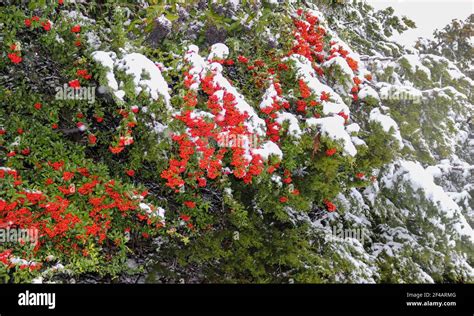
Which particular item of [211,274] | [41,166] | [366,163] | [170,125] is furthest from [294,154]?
[41,166]

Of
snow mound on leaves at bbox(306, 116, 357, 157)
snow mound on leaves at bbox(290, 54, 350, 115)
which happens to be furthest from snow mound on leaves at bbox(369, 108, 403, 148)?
snow mound on leaves at bbox(306, 116, 357, 157)

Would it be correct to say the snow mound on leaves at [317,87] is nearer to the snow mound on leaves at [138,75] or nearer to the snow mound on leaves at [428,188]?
the snow mound on leaves at [428,188]

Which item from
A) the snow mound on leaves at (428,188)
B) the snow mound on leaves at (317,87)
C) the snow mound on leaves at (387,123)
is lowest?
the snow mound on leaves at (428,188)

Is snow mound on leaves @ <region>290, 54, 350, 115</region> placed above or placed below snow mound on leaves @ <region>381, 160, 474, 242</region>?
above

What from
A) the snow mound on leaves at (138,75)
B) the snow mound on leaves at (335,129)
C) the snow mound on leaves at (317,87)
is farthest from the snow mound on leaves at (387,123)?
the snow mound on leaves at (138,75)

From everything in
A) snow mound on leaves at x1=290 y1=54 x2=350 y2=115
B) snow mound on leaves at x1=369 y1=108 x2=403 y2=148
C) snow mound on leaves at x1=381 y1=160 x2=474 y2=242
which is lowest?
snow mound on leaves at x1=381 y1=160 x2=474 y2=242

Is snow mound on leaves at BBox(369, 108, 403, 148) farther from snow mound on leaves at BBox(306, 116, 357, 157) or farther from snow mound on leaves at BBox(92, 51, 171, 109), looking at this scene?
snow mound on leaves at BBox(92, 51, 171, 109)

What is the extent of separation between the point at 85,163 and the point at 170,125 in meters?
1.14

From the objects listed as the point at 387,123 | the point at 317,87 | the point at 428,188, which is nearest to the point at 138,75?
the point at 317,87

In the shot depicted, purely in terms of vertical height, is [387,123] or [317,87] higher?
[317,87]

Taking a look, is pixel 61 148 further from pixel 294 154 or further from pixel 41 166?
pixel 294 154

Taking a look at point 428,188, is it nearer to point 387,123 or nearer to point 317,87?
point 387,123
